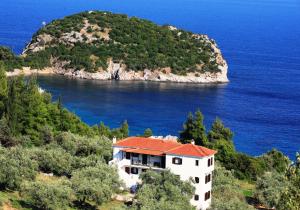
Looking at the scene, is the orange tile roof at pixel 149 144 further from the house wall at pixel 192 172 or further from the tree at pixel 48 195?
the tree at pixel 48 195

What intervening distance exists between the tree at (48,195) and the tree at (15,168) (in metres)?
1.84

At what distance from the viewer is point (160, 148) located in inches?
2222

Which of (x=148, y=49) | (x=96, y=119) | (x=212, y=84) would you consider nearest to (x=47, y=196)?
(x=96, y=119)

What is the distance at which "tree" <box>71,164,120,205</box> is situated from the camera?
4703 centimetres

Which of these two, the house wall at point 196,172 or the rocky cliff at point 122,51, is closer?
the house wall at point 196,172

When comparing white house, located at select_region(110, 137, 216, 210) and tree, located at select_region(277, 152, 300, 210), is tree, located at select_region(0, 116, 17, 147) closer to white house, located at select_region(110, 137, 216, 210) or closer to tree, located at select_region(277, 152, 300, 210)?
white house, located at select_region(110, 137, 216, 210)

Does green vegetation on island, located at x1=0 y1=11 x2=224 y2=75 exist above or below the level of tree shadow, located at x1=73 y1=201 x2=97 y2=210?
above

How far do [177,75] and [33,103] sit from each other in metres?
79.5

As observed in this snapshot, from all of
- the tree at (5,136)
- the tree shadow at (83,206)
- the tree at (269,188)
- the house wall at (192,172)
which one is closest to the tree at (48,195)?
the tree shadow at (83,206)

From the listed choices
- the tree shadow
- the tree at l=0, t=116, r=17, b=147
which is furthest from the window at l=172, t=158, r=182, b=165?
the tree at l=0, t=116, r=17, b=147

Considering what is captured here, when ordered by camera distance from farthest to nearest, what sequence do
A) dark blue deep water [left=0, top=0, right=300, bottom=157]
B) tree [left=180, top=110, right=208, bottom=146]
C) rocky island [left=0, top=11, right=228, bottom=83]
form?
1. rocky island [left=0, top=11, right=228, bottom=83]
2. dark blue deep water [left=0, top=0, right=300, bottom=157]
3. tree [left=180, top=110, right=208, bottom=146]

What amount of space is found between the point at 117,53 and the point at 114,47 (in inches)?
144

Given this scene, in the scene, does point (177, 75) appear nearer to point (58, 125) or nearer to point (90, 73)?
point (90, 73)

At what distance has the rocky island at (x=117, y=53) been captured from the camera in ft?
479
